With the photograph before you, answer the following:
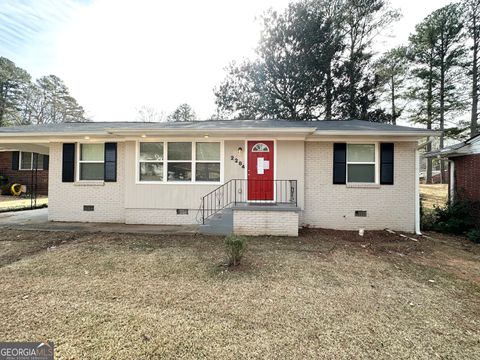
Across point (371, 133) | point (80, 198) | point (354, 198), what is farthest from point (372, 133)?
point (80, 198)

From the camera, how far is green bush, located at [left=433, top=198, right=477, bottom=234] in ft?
23.5

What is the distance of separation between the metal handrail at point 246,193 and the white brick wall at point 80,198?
3.01 m

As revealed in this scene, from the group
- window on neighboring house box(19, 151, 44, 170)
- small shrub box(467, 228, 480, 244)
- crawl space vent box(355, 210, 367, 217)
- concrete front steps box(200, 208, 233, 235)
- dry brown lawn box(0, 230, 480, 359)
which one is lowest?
dry brown lawn box(0, 230, 480, 359)

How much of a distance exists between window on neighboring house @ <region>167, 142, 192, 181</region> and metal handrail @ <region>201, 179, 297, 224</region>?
1024 millimetres

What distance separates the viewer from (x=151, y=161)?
7.34m

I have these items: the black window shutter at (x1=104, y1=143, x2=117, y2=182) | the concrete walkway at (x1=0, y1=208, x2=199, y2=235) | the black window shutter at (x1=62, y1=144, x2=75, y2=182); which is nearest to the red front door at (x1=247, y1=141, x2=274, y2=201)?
the concrete walkway at (x1=0, y1=208, x2=199, y2=235)

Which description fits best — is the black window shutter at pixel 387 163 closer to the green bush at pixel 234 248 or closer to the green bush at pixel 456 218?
the green bush at pixel 456 218

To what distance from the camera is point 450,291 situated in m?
3.41

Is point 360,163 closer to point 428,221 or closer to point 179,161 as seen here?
point 428,221

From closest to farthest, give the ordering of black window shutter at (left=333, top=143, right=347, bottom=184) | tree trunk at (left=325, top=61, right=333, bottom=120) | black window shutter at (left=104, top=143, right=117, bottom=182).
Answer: black window shutter at (left=333, top=143, right=347, bottom=184), black window shutter at (left=104, top=143, right=117, bottom=182), tree trunk at (left=325, top=61, right=333, bottom=120)

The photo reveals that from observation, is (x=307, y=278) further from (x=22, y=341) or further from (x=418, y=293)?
(x=22, y=341)

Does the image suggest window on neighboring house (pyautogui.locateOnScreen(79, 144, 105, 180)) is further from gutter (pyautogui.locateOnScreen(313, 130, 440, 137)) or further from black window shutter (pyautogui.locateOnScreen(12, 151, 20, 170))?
black window shutter (pyautogui.locateOnScreen(12, 151, 20, 170))

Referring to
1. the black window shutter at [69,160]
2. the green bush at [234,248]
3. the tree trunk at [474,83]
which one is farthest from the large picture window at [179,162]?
the tree trunk at [474,83]

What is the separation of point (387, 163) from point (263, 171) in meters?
3.77
